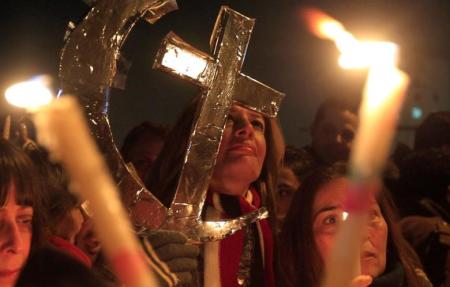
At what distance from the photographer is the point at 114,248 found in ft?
1.37

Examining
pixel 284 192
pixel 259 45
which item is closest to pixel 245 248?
pixel 284 192

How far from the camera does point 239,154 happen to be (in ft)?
4.75

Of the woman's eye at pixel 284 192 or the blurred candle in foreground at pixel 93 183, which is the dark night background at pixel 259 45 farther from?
the blurred candle in foreground at pixel 93 183

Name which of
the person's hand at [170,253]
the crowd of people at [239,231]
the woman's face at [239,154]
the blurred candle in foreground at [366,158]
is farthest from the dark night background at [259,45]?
the blurred candle in foreground at [366,158]

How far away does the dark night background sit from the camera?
111 inches

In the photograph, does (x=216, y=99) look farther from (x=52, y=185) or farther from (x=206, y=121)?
(x=52, y=185)

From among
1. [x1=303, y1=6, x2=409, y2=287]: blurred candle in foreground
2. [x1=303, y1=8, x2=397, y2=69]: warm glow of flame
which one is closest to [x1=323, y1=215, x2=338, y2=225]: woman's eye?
[x1=303, y1=8, x2=397, y2=69]: warm glow of flame

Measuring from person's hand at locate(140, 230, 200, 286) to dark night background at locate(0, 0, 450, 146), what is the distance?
1543mm

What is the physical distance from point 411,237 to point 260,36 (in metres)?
1.69

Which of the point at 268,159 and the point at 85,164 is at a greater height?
the point at 268,159

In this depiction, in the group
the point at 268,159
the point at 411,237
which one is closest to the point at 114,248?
the point at 268,159

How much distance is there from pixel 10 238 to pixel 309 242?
76cm

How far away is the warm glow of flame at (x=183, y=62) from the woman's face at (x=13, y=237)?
43 cm

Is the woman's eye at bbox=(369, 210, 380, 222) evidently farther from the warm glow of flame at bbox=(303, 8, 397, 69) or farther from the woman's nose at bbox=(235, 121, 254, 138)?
the warm glow of flame at bbox=(303, 8, 397, 69)
